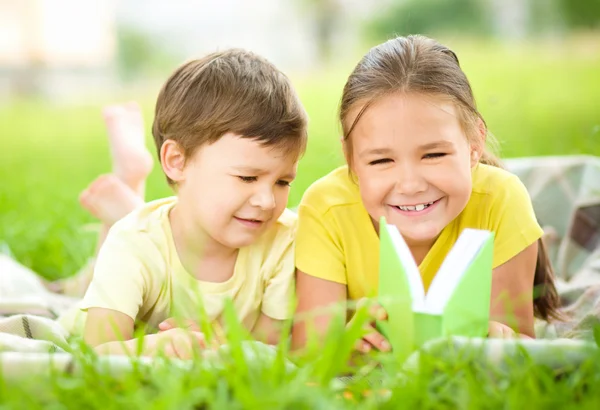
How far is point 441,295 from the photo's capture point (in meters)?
1.52

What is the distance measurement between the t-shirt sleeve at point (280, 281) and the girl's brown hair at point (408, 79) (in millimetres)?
296

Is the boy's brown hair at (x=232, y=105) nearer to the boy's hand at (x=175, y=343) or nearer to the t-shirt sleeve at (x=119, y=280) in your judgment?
the t-shirt sleeve at (x=119, y=280)

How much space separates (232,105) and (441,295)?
2.52 feet

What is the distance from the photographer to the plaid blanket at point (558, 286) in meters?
1.40

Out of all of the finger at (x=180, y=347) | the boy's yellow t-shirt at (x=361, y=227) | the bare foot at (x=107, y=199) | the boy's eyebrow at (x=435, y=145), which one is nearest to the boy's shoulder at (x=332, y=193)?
the boy's yellow t-shirt at (x=361, y=227)

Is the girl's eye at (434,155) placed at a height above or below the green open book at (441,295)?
above

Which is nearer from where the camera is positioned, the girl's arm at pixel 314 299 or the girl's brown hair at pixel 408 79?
the girl's brown hair at pixel 408 79

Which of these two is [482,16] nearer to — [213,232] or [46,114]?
[46,114]

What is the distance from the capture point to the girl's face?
183cm

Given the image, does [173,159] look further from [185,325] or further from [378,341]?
[378,341]

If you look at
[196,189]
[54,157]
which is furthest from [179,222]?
[54,157]

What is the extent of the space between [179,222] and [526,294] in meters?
0.92

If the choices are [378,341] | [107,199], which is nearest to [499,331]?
[378,341]

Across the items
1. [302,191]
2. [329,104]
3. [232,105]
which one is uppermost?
[232,105]
